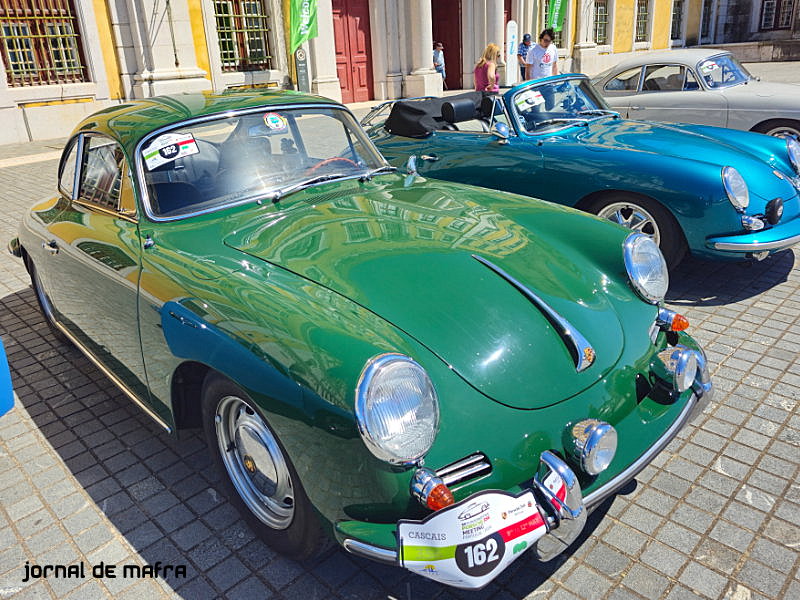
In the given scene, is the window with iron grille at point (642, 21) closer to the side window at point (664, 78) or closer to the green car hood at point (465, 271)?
the side window at point (664, 78)

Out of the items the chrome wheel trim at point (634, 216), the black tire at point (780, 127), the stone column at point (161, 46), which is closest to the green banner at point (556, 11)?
the stone column at point (161, 46)

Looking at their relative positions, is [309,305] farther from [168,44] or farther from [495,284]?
[168,44]

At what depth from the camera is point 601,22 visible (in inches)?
1017

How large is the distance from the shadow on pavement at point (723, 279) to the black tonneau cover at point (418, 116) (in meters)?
2.37

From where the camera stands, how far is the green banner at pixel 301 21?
572 inches

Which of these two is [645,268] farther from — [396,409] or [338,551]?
[338,551]

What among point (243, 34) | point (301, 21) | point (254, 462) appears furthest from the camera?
point (243, 34)

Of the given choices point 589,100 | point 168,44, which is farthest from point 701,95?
point 168,44

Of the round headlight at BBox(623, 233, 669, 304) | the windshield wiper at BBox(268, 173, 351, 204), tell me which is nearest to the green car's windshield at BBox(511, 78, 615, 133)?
the windshield wiper at BBox(268, 173, 351, 204)

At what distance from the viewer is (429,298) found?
7.97 ft

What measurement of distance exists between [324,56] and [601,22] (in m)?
14.9

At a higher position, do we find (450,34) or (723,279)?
(450,34)

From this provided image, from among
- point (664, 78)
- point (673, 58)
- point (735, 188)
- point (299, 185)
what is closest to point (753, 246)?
point (735, 188)

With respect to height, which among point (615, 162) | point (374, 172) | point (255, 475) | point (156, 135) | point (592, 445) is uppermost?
point (156, 135)
